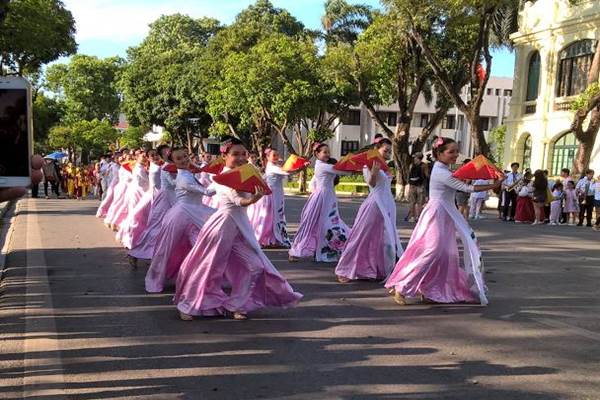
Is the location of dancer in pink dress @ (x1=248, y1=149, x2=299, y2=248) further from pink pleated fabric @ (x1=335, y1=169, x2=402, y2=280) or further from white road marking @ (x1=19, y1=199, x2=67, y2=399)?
white road marking @ (x1=19, y1=199, x2=67, y2=399)

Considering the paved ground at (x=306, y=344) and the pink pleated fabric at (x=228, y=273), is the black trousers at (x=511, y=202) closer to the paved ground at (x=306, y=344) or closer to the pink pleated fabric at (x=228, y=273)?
the paved ground at (x=306, y=344)

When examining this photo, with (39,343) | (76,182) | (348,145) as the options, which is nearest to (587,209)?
(39,343)

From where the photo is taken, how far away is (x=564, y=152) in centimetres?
2770

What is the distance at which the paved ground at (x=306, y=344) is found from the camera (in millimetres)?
4441

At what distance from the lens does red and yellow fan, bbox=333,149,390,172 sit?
27.0ft

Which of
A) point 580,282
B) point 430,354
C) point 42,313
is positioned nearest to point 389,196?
point 580,282

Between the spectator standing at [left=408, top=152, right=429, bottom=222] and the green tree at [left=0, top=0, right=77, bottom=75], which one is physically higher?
the green tree at [left=0, top=0, right=77, bottom=75]

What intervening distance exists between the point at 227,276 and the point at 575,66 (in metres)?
25.1

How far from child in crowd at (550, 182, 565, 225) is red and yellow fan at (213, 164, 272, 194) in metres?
15.3

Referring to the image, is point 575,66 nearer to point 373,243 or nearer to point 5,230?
point 373,243

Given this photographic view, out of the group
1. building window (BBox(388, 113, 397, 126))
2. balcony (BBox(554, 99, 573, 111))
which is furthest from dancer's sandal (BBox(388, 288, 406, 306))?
building window (BBox(388, 113, 397, 126))

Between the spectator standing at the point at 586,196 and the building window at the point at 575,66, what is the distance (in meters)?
9.26

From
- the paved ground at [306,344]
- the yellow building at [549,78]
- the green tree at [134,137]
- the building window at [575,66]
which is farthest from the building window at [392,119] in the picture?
the paved ground at [306,344]

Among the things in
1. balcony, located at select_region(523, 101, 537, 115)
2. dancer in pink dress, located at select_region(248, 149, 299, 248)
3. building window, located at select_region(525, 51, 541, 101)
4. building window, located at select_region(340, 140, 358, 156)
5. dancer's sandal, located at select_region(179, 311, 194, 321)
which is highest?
building window, located at select_region(525, 51, 541, 101)
